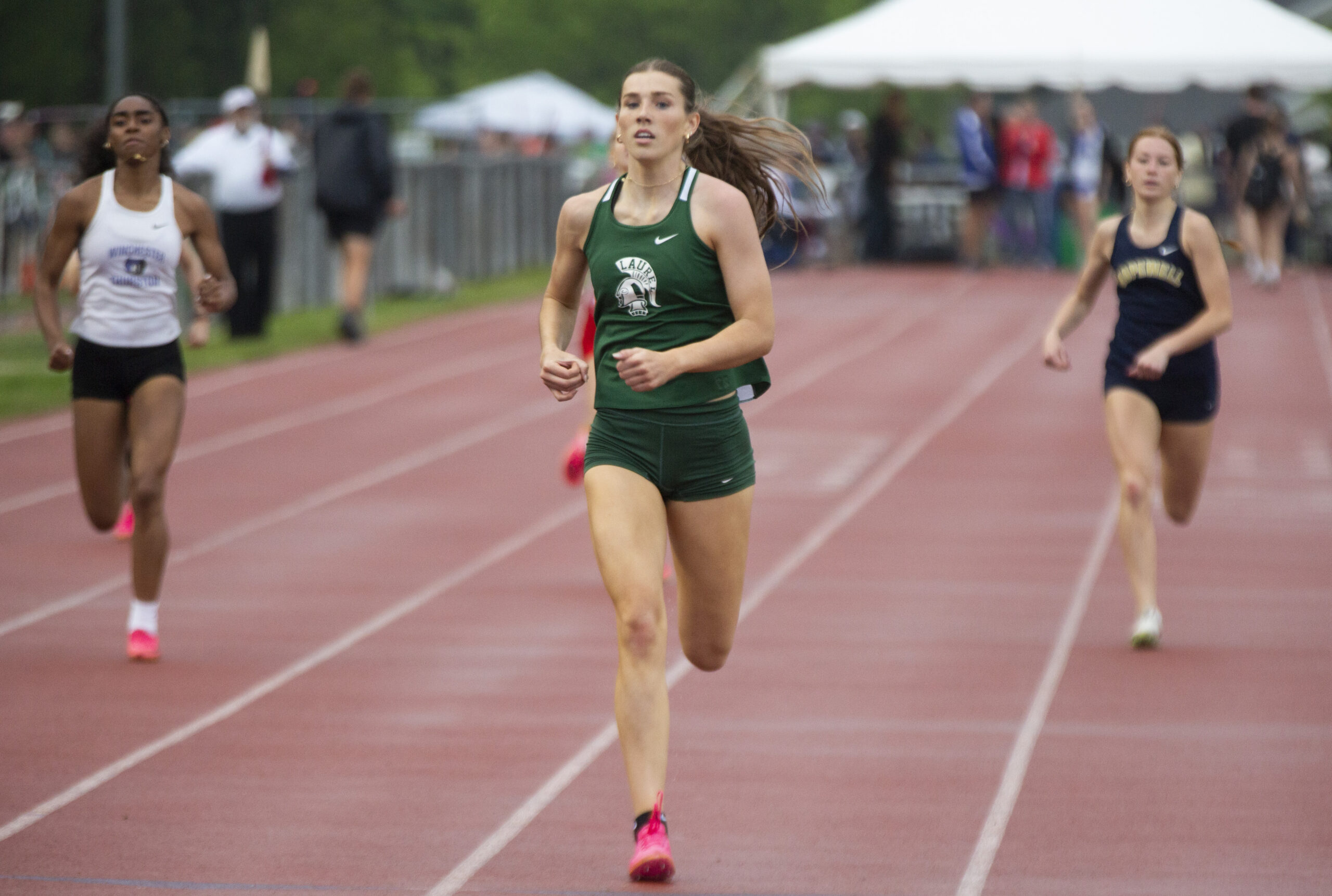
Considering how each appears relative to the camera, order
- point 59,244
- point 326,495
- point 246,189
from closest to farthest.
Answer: point 59,244
point 326,495
point 246,189

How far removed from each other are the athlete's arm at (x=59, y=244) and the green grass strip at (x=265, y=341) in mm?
5084

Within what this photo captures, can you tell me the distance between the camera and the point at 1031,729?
6.84m

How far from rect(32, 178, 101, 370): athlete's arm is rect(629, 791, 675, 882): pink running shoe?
11.3 ft

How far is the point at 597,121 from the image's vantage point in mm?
36625

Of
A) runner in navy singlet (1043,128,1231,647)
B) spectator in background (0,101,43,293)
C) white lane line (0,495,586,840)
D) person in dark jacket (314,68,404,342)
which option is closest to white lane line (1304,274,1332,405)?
white lane line (0,495,586,840)

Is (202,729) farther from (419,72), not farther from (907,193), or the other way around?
(419,72)

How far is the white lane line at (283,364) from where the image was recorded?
1367cm

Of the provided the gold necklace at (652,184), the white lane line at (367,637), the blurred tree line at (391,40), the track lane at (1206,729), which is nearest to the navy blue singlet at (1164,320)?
the track lane at (1206,729)

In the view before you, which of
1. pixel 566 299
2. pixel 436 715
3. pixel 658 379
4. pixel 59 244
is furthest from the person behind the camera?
pixel 59 244

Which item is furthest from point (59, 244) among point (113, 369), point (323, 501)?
point (323, 501)

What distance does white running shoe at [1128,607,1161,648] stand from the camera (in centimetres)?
794

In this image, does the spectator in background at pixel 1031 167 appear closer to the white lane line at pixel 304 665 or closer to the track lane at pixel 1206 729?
the track lane at pixel 1206 729

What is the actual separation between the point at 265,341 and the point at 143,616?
34.4 ft

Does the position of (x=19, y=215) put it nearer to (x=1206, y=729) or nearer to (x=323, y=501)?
(x=323, y=501)
